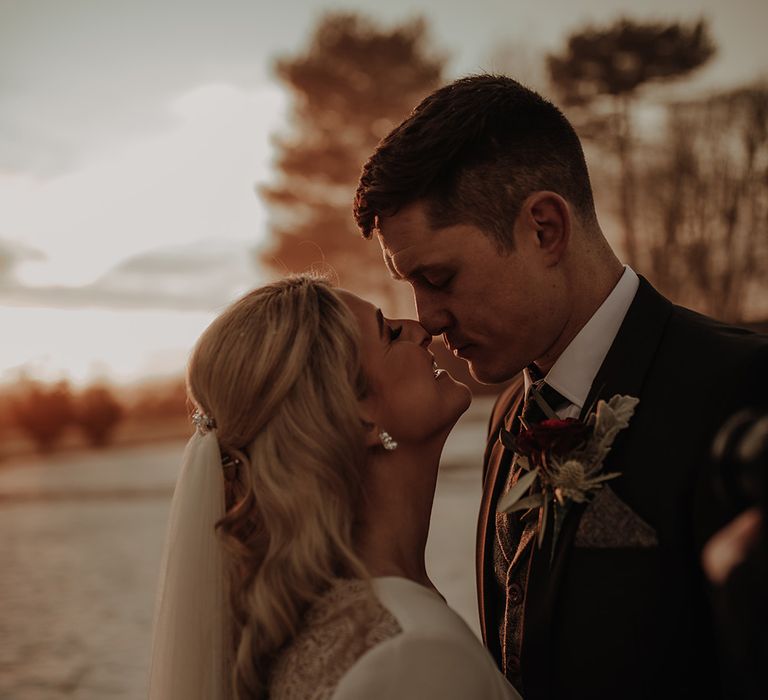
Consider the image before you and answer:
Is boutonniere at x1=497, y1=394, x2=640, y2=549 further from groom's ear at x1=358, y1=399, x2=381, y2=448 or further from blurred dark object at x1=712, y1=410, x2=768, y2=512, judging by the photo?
blurred dark object at x1=712, y1=410, x2=768, y2=512

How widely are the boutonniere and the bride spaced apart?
330mm

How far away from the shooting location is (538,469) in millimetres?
2189

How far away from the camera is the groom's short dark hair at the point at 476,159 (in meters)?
2.39

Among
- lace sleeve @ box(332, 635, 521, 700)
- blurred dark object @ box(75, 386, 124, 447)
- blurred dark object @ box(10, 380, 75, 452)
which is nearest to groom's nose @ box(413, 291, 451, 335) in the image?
lace sleeve @ box(332, 635, 521, 700)

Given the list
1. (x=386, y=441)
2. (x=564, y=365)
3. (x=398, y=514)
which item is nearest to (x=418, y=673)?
(x=398, y=514)

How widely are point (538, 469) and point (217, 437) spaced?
896mm

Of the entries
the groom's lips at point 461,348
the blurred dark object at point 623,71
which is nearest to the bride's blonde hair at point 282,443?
the groom's lips at point 461,348

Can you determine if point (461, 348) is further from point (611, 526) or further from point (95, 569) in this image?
point (95, 569)

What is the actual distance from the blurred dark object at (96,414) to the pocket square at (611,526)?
21.7 m

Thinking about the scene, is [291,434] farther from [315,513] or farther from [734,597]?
[734,597]

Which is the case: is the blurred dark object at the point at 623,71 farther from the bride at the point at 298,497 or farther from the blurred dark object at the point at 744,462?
the blurred dark object at the point at 744,462

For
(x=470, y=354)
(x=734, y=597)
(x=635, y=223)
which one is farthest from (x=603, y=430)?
(x=635, y=223)

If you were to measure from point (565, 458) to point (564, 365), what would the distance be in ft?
1.21

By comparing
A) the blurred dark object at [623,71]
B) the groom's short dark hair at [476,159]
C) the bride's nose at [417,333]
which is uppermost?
the blurred dark object at [623,71]
